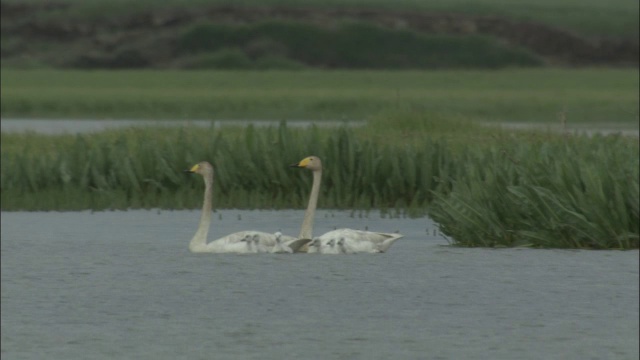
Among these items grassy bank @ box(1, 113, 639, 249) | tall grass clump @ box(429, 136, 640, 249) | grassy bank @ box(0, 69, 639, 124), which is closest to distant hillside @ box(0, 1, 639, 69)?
grassy bank @ box(0, 69, 639, 124)

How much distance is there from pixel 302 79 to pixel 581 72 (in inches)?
644

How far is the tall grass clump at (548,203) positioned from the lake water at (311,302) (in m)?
0.29

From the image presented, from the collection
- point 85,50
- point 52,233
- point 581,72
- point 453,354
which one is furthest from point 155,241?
point 85,50

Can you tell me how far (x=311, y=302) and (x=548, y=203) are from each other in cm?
368

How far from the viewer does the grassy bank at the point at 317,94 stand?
58594 millimetres

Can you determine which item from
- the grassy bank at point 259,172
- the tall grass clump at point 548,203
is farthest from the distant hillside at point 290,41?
the tall grass clump at point 548,203

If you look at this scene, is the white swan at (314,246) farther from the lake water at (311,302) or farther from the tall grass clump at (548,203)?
the tall grass clump at (548,203)

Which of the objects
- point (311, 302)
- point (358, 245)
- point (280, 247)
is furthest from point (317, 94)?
point (311, 302)

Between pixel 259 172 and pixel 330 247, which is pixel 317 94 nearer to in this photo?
pixel 259 172

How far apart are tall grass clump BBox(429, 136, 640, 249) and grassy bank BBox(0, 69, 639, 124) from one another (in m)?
23.2

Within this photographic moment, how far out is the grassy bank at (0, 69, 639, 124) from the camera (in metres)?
58.6

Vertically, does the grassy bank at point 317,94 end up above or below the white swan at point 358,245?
below

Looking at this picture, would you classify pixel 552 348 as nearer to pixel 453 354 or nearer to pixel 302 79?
pixel 453 354

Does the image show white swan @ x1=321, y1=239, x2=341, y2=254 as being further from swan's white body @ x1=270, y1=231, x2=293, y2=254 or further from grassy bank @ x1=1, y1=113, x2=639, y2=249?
grassy bank @ x1=1, y1=113, x2=639, y2=249
